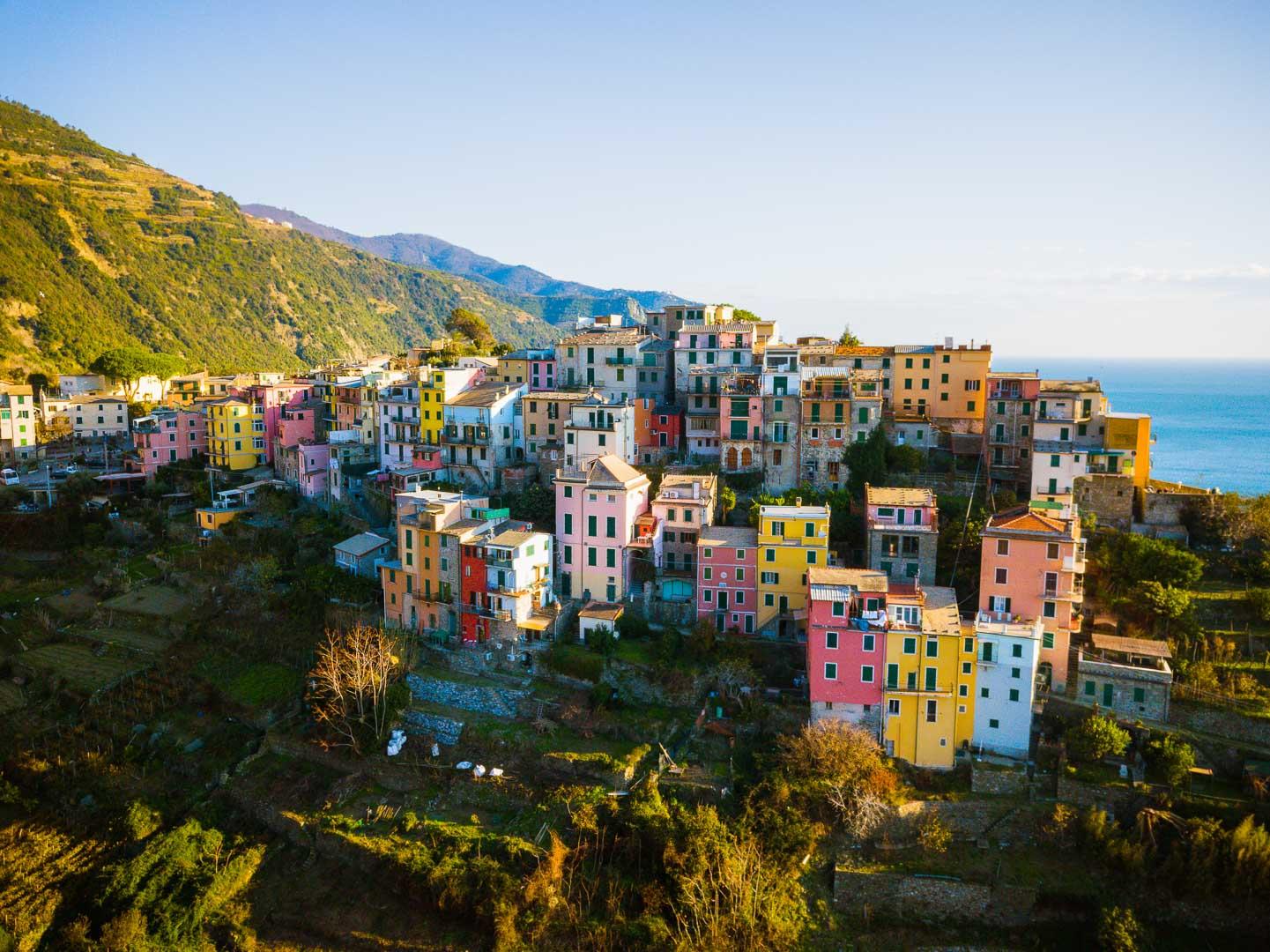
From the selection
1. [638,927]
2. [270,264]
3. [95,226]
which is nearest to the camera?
[638,927]

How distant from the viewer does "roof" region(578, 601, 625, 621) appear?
35.3 metres

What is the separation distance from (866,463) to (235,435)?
38356 millimetres

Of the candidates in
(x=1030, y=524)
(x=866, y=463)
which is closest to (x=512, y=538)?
(x=866, y=463)

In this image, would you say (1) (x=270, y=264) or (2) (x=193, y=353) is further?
(1) (x=270, y=264)

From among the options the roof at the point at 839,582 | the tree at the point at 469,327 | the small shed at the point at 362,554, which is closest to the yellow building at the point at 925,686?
the roof at the point at 839,582

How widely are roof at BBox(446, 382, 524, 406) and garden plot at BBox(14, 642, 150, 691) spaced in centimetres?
1941

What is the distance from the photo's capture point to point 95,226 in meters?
98.9

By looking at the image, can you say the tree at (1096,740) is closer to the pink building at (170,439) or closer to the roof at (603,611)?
the roof at (603,611)

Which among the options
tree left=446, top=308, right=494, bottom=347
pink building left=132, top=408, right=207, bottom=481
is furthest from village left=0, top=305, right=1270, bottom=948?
tree left=446, top=308, right=494, bottom=347

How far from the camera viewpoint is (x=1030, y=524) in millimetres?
30625

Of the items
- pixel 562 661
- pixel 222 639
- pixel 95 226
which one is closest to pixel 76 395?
pixel 222 639

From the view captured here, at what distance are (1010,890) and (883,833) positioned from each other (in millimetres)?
3764

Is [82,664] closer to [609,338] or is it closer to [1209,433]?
[609,338]

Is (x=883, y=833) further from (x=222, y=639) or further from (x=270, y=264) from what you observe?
(x=270, y=264)
